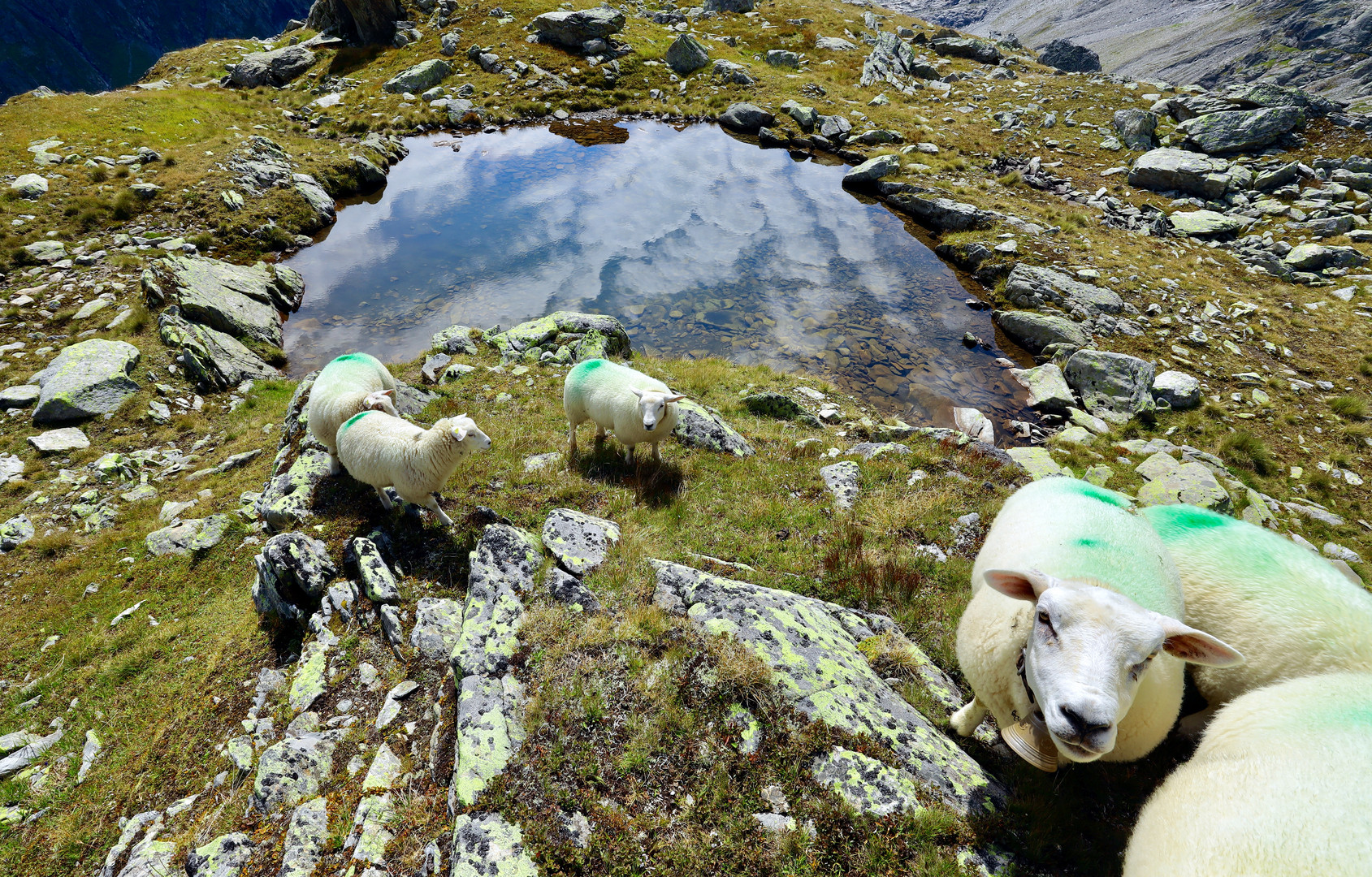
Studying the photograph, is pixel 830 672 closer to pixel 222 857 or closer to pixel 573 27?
pixel 222 857

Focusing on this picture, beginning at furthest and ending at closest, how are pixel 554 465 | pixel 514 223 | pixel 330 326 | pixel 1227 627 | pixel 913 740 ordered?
1. pixel 514 223
2. pixel 330 326
3. pixel 554 465
4. pixel 1227 627
5. pixel 913 740

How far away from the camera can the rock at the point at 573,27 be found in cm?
4434

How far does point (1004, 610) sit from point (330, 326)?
22.2 metres

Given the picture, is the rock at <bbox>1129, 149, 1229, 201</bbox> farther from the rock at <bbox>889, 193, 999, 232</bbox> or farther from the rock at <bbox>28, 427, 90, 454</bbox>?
the rock at <bbox>28, 427, 90, 454</bbox>

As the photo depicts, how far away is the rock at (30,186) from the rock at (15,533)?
19940 mm

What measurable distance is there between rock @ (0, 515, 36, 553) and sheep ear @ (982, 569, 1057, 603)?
51.1 feet

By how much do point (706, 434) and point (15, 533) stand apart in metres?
13.1

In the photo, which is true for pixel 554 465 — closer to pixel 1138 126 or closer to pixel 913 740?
pixel 913 740

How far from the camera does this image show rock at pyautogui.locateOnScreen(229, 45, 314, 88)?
140ft

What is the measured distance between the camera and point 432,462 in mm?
7637

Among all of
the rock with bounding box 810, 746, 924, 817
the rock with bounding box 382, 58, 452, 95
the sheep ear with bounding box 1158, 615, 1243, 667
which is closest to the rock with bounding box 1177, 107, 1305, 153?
the sheep ear with bounding box 1158, 615, 1243, 667

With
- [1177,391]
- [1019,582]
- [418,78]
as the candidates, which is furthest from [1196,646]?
[418,78]

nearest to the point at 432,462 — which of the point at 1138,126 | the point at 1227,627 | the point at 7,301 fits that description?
the point at 1227,627

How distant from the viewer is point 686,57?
45.4 metres
